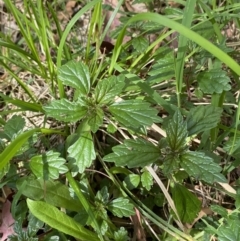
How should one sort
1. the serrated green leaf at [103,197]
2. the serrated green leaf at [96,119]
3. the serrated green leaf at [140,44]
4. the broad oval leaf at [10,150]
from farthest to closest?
the serrated green leaf at [140,44], the serrated green leaf at [103,197], the serrated green leaf at [96,119], the broad oval leaf at [10,150]

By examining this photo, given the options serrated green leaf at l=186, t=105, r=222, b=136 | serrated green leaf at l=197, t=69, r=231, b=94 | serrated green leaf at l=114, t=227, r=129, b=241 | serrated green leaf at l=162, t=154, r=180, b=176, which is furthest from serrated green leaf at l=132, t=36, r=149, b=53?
serrated green leaf at l=114, t=227, r=129, b=241

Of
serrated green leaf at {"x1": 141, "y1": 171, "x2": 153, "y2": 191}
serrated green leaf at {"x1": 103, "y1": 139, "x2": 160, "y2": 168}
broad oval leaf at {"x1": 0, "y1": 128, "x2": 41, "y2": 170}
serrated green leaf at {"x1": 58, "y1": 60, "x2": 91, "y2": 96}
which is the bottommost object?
serrated green leaf at {"x1": 141, "y1": 171, "x2": 153, "y2": 191}

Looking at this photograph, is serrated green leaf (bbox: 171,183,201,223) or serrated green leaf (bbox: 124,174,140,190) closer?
serrated green leaf (bbox: 171,183,201,223)

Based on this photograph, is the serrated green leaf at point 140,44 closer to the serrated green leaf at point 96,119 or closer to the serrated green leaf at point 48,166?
the serrated green leaf at point 96,119

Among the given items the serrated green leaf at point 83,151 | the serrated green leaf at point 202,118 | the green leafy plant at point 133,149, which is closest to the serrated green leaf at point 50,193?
the green leafy plant at point 133,149

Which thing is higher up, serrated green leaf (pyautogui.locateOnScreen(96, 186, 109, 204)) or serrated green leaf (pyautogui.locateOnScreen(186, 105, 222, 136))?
serrated green leaf (pyautogui.locateOnScreen(186, 105, 222, 136))

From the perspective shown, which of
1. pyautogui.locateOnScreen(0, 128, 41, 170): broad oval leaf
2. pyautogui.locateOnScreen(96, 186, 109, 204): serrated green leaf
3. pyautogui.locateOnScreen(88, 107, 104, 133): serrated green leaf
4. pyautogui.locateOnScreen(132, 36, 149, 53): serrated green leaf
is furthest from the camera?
pyautogui.locateOnScreen(132, 36, 149, 53): serrated green leaf

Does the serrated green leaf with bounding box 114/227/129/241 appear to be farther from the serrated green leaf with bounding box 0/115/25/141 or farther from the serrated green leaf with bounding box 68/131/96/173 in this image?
the serrated green leaf with bounding box 0/115/25/141
